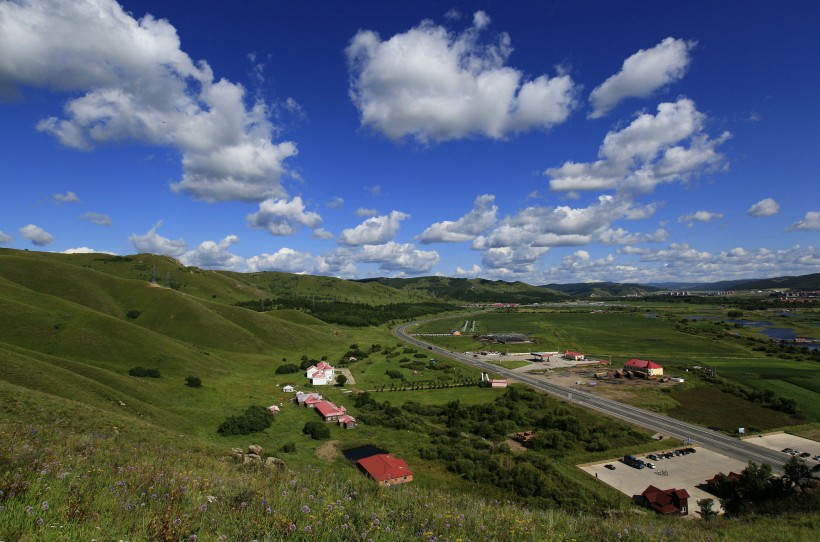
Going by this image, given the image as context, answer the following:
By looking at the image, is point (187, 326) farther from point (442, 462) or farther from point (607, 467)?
point (607, 467)

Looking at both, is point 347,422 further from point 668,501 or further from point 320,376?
point 668,501

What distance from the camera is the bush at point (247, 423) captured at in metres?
48.3

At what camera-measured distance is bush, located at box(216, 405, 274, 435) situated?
159 feet

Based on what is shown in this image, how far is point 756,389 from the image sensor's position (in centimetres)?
8212

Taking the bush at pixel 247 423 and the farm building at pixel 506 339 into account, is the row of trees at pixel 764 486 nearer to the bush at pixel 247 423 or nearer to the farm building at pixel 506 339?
the bush at pixel 247 423

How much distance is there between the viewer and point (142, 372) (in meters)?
63.4

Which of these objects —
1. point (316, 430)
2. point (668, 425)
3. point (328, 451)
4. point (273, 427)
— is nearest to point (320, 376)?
point (273, 427)

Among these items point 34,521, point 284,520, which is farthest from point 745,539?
point 34,521

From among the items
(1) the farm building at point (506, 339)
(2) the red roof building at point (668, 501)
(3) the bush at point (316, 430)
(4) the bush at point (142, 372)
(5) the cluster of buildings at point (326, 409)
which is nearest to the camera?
(2) the red roof building at point (668, 501)

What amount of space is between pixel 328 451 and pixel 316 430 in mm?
5604

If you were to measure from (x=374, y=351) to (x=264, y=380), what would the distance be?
4630 centimetres

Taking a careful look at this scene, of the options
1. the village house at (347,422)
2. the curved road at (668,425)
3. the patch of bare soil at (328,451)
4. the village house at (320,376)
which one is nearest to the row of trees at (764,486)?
the curved road at (668,425)

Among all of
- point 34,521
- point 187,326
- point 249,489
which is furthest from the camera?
point 187,326

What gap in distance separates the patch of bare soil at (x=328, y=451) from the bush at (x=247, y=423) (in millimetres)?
9318
